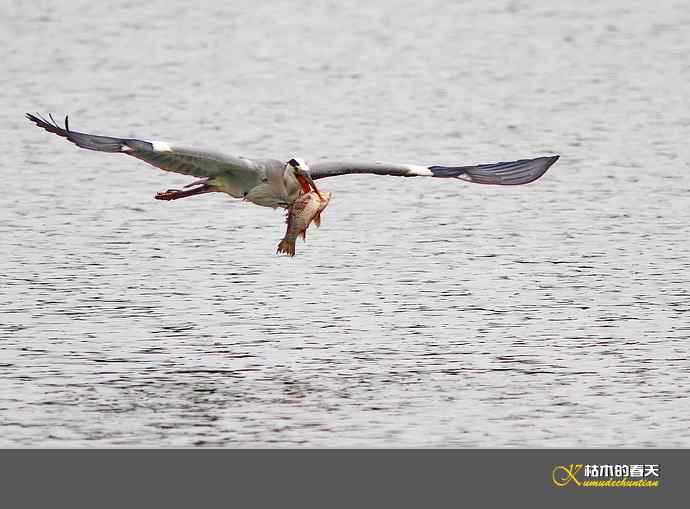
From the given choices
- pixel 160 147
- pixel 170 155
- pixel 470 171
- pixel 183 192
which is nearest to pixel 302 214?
pixel 183 192

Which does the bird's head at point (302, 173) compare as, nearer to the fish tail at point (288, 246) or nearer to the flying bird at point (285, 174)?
the flying bird at point (285, 174)

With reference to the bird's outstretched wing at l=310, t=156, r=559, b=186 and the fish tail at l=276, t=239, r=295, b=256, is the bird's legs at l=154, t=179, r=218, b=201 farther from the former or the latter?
the bird's outstretched wing at l=310, t=156, r=559, b=186

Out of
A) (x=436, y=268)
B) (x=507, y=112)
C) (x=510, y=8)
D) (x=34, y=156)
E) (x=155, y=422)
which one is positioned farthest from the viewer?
(x=510, y=8)

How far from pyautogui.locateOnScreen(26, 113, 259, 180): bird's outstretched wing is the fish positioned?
0.54 m

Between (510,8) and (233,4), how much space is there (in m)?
7.81

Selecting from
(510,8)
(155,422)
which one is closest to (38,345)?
(155,422)

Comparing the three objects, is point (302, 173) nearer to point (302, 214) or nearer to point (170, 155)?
point (302, 214)

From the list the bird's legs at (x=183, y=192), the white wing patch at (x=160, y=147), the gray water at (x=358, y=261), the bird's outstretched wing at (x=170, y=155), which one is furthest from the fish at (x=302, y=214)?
the white wing patch at (x=160, y=147)

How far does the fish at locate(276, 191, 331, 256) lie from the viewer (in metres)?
18.6

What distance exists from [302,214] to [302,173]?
0.43 m

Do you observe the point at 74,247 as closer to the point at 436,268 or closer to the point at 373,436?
the point at 436,268

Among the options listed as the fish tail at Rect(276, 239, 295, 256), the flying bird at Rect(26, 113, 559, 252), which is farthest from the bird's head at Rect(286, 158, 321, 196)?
the fish tail at Rect(276, 239, 295, 256)

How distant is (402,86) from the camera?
38656mm

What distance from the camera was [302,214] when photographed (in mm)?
18750
